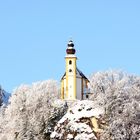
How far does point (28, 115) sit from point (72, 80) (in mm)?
44773

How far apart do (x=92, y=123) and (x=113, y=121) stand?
2.52 m

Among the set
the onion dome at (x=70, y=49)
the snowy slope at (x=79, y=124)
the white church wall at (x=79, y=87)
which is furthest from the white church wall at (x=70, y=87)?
the snowy slope at (x=79, y=124)

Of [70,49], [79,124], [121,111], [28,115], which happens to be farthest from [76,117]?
[70,49]

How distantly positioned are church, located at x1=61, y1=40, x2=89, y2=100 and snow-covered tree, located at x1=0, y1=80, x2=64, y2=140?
117 feet

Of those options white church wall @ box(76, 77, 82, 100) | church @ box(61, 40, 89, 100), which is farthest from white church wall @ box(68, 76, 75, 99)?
white church wall @ box(76, 77, 82, 100)

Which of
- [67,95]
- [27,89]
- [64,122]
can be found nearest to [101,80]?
[27,89]

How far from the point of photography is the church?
Result: 120 meters

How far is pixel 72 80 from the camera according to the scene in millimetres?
121000

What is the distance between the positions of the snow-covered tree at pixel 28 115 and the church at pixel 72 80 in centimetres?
3578

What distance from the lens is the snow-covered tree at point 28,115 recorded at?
7388cm

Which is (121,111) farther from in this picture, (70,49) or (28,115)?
(70,49)

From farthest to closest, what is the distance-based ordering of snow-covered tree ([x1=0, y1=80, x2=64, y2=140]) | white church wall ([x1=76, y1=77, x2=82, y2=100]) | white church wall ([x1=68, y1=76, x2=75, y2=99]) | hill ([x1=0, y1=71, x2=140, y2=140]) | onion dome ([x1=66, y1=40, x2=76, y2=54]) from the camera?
1. white church wall ([x1=76, y1=77, x2=82, y2=100])
2. white church wall ([x1=68, y1=76, x2=75, y2=99])
3. onion dome ([x1=66, y1=40, x2=76, y2=54])
4. snow-covered tree ([x1=0, y1=80, x2=64, y2=140])
5. hill ([x1=0, y1=71, x2=140, y2=140])

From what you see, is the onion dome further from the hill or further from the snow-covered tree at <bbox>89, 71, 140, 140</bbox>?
the snow-covered tree at <bbox>89, 71, 140, 140</bbox>

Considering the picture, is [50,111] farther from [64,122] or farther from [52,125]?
[64,122]
